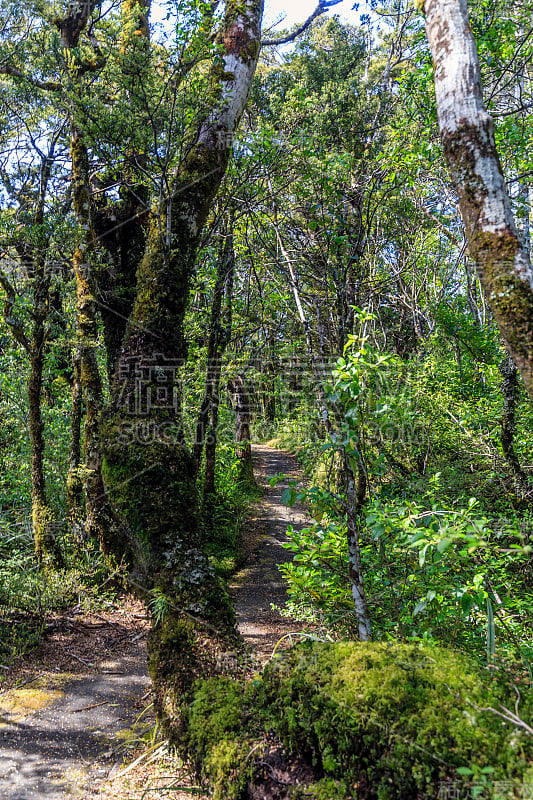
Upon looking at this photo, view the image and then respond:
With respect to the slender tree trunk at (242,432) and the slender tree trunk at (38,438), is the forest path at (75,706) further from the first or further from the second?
the slender tree trunk at (242,432)

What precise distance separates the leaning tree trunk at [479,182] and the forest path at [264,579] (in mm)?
1773

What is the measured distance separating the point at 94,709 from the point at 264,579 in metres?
4.17

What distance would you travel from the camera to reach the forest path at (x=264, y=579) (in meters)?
5.68

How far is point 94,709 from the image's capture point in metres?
3.91

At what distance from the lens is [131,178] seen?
4.82m

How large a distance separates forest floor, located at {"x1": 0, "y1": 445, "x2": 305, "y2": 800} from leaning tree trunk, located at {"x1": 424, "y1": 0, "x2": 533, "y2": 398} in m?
2.04

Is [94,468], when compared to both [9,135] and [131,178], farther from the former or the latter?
[9,135]

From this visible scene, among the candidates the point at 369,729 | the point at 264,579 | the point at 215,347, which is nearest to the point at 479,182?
the point at 369,729

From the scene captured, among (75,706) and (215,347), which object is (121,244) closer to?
(215,347)

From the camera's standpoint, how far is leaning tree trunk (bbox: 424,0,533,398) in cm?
229

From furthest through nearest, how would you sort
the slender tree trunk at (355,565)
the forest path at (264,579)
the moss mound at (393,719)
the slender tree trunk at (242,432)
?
the slender tree trunk at (242,432) → the forest path at (264,579) → the slender tree trunk at (355,565) → the moss mound at (393,719)

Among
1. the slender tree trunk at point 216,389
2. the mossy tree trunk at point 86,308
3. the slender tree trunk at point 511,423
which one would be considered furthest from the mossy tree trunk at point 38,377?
the slender tree trunk at point 511,423

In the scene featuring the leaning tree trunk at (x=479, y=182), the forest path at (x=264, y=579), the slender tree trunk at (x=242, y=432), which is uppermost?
the leaning tree trunk at (x=479, y=182)

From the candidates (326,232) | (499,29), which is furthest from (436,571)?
(499,29)
